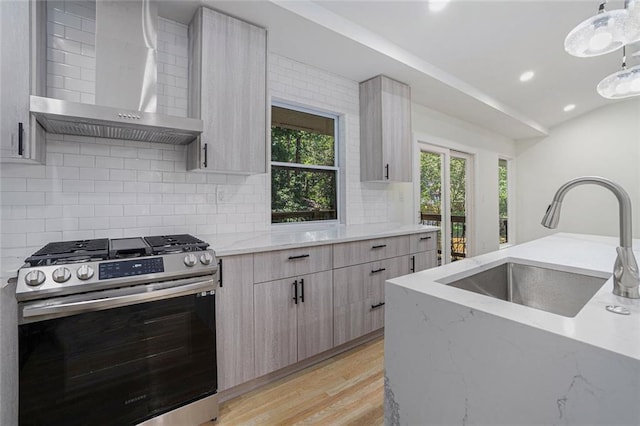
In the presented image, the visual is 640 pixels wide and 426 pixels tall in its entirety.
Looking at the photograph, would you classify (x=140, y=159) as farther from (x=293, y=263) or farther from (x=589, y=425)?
(x=589, y=425)

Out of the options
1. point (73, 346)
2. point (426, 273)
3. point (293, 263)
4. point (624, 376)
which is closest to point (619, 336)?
point (624, 376)

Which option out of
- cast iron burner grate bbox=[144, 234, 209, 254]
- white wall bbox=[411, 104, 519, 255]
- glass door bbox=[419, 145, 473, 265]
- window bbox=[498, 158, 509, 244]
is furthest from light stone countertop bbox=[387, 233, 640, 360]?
window bbox=[498, 158, 509, 244]

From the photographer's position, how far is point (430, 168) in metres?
4.50

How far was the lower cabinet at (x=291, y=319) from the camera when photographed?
2049mm

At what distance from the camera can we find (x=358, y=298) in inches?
102

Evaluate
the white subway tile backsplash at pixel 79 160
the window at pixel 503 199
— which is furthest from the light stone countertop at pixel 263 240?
the window at pixel 503 199

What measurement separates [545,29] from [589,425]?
3841mm

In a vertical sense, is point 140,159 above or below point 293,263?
above

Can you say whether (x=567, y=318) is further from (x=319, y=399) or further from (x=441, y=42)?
(x=441, y=42)

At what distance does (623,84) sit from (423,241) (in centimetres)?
192

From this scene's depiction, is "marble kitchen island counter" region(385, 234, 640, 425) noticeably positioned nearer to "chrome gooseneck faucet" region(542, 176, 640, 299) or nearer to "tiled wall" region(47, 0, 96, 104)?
"chrome gooseneck faucet" region(542, 176, 640, 299)

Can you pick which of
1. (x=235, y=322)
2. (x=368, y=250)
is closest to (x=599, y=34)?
(x=368, y=250)

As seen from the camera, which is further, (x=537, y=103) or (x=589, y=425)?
(x=537, y=103)

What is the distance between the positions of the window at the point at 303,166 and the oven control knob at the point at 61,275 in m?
1.70
